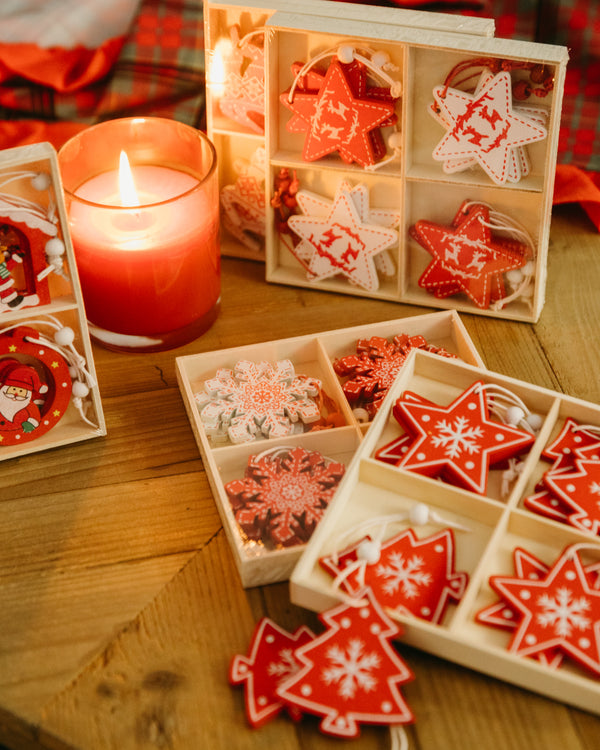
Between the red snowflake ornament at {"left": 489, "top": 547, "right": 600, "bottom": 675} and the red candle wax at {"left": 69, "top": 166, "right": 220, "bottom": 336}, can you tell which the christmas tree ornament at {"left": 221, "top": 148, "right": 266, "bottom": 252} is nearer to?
the red candle wax at {"left": 69, "top": 166, "right": 220, "bottom": 336}

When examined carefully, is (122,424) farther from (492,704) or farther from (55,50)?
(55,50)

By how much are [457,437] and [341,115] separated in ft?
1.47

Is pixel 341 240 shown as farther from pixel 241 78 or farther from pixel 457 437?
pixel 457 437

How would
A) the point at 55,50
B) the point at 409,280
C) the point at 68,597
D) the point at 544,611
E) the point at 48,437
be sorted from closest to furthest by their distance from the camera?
the point at 544,611, the point at 68,597, the point at 48,437, the point at 409,280, the point at 55,50

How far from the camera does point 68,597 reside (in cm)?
86

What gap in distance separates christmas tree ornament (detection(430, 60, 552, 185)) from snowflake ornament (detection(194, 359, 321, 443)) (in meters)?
0.32

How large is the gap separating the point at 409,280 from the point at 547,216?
204 mm

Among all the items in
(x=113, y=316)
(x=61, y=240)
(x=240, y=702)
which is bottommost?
(x=240, y=702)

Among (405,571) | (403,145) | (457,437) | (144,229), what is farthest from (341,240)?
(405,571)

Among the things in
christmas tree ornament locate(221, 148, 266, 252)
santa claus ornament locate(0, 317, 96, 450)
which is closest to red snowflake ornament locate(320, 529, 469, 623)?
santa claus ornament locate(0, 317, 96, 450)

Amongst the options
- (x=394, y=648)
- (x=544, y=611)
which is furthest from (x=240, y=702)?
(x=544, y=611)

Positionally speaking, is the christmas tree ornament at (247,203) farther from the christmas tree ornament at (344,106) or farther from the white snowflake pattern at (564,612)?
the white snowflake pattern at (564,612)

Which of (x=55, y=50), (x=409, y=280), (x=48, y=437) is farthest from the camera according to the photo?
(x=55, y=50)

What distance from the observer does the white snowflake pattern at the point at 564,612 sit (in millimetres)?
740
